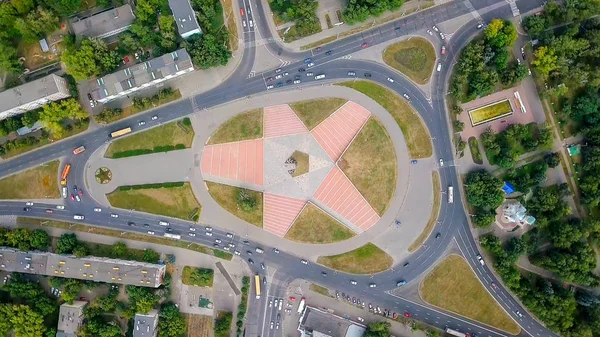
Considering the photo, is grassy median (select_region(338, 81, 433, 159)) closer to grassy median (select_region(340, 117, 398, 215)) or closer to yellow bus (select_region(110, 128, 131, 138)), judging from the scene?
grassy median (select_region(340, 117, 398, 215))

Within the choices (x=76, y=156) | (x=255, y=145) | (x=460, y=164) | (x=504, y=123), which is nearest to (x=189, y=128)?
(x=255, y=145)

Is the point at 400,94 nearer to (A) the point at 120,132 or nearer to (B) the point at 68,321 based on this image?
(A) the point at 120,132

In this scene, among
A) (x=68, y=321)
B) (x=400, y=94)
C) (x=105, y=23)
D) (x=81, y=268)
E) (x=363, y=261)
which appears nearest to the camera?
(x=81, y=268)

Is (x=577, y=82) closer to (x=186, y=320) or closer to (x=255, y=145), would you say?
(x=255, y=145)

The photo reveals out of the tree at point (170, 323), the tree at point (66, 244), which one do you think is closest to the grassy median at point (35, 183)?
the tree at point (66, 244)

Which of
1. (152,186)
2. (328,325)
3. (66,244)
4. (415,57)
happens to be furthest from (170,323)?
(415,57)

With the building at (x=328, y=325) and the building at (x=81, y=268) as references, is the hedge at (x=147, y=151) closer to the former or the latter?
the building at (x=81, y=268)
